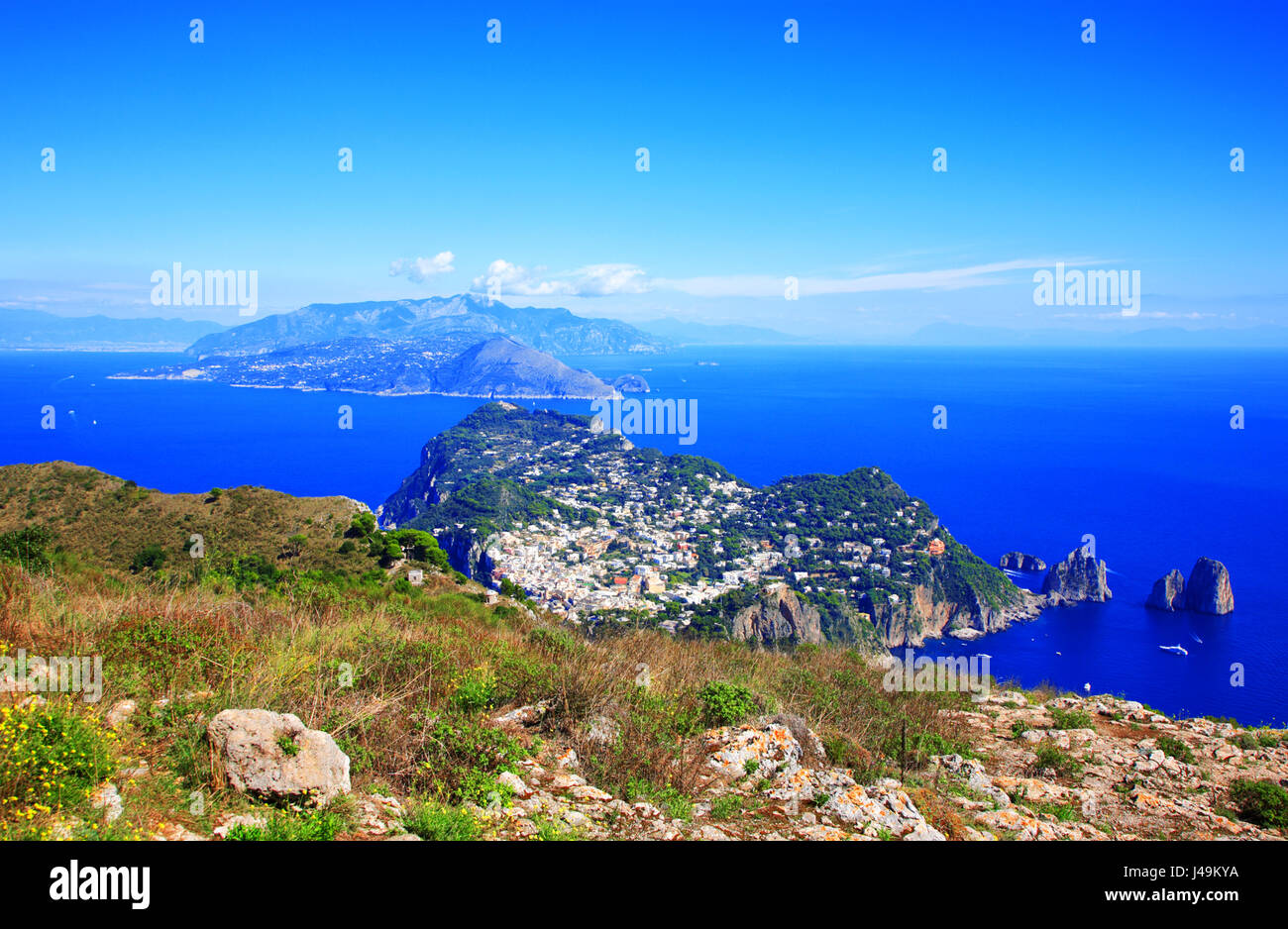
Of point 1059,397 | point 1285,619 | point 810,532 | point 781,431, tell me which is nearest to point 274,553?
point 810,532

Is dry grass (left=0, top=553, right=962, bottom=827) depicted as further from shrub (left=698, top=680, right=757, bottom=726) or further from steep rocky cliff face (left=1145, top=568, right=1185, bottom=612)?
steep rocky cliff face (left=1145, top=568, right=1185, bottom=612)

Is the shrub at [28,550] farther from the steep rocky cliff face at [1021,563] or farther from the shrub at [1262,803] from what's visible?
the steep rocky cliff face at [1021,563]

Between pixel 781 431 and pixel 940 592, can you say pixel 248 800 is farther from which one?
pixel 781 431

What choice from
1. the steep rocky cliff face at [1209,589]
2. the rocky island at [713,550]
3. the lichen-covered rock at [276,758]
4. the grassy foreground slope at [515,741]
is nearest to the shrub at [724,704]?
the grassy foreground slope at [515,741]

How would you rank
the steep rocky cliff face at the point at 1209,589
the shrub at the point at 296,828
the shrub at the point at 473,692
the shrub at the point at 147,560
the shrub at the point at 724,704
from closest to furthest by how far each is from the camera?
the shrub at the point at 296,828, the shrub at the point at 473,692, the shrub at the point at 724,704, the shrub at the point at 147,560, the steep rocky cliff face at the point at 1209,589

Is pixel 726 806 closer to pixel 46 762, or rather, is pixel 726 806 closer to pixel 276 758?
pixel 276 758

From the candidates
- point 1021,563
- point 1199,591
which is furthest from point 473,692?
point 1021,563
